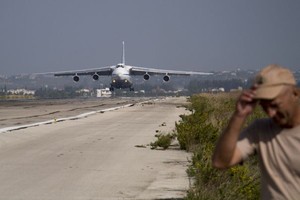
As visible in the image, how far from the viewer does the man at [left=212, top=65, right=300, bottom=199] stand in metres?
3.52

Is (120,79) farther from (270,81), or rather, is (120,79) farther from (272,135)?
(270,81)

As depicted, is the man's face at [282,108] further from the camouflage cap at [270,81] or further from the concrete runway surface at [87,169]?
the concrete runway surface at [87,169]

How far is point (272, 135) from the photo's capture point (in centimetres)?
370

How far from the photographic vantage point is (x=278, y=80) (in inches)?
139

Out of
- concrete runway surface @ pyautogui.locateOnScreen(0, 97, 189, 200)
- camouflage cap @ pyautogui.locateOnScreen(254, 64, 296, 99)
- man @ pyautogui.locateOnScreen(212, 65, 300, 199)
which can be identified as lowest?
A: concrete runway surface @ pyautogui.locateOnScreen(0, 97, 189, 200)

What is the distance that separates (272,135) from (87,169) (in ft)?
33.0

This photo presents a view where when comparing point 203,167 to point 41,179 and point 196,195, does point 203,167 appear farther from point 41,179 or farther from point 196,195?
point 41,179

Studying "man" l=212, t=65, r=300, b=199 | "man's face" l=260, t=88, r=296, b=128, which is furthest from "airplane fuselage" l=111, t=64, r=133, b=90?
"man's face" l=260, t=88, r=296, b=128

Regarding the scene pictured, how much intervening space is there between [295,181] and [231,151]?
0.41 meters

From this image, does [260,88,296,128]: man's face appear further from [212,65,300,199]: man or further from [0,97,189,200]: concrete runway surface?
[0,97,189,200]: concrete runway surface

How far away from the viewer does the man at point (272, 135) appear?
352 cm

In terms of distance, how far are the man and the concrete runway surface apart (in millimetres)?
6060

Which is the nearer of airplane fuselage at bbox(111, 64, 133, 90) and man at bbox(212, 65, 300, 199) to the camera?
man at bbox(212, 65, 300, 199)

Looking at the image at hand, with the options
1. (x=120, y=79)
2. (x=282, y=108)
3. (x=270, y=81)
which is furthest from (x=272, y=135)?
(x=120, y=79)
